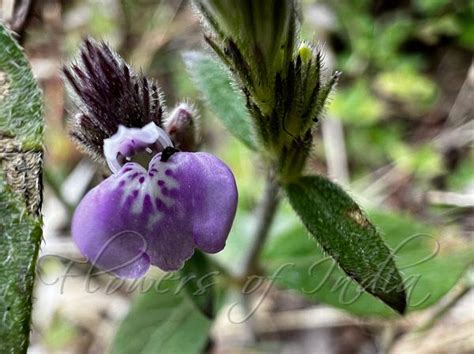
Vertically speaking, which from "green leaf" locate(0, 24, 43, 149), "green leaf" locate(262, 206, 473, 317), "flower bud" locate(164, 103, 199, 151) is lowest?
"green leaf" locate(262, 206, 473, 317)

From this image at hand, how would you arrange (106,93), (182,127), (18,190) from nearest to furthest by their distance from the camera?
(18,190) < (106,93) < (182,127)

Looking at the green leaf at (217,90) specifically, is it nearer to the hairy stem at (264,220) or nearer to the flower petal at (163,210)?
the hairy stem at (264,220)

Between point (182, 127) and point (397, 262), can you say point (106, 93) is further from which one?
point (397, 262)

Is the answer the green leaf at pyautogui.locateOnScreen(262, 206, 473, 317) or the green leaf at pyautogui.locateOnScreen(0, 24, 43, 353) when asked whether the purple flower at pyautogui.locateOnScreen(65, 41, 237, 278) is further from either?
the green leaf at pyautogui.locateOnScreen(262, 206, 473, 317)

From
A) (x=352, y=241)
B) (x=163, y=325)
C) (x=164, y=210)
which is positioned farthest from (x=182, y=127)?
(x=163, y=325)

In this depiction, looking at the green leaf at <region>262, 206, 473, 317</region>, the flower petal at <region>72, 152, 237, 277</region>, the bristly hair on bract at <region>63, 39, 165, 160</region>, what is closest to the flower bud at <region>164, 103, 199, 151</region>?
the bristly hair on bract at <region>63, 39, 165, 160</region>

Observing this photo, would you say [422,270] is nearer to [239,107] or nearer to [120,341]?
[239,107]

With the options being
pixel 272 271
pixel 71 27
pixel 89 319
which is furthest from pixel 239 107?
pixel 71 27
